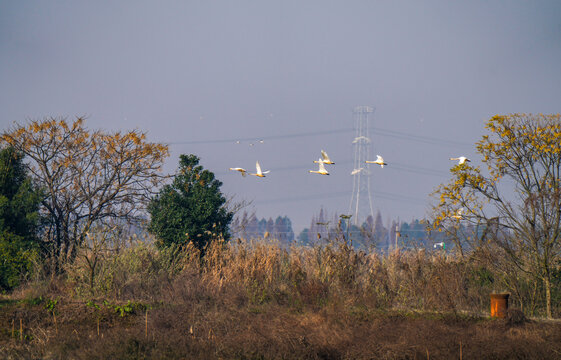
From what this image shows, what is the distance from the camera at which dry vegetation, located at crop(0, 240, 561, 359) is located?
9.57 meters

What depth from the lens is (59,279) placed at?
52.3 feet

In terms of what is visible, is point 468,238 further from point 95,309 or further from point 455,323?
point 95,309

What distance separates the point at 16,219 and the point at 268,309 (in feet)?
29.2

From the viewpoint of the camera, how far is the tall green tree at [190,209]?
18469mm

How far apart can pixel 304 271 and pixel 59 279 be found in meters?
6.65

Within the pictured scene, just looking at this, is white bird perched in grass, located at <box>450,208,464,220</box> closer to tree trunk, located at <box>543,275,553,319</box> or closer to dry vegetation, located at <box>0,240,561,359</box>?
dry vegetation, located at <box>0,240,561,359</box>

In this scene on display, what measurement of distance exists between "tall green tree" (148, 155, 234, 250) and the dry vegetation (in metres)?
0.70

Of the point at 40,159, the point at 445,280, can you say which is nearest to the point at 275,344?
the point at 445,280

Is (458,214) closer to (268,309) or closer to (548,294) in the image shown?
(548,294)

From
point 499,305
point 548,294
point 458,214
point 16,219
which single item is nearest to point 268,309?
point 499,305

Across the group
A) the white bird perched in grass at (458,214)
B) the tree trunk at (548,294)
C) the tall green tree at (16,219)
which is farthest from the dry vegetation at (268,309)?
the white bird perched in grass at (458,214)

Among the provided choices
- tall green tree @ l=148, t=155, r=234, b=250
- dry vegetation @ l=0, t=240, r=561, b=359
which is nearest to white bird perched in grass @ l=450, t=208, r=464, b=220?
dry vegetation @ l=0, t=240, r=561, b=359

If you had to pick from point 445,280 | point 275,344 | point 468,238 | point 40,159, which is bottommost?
point 275,344

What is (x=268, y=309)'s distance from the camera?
12.6 metres
